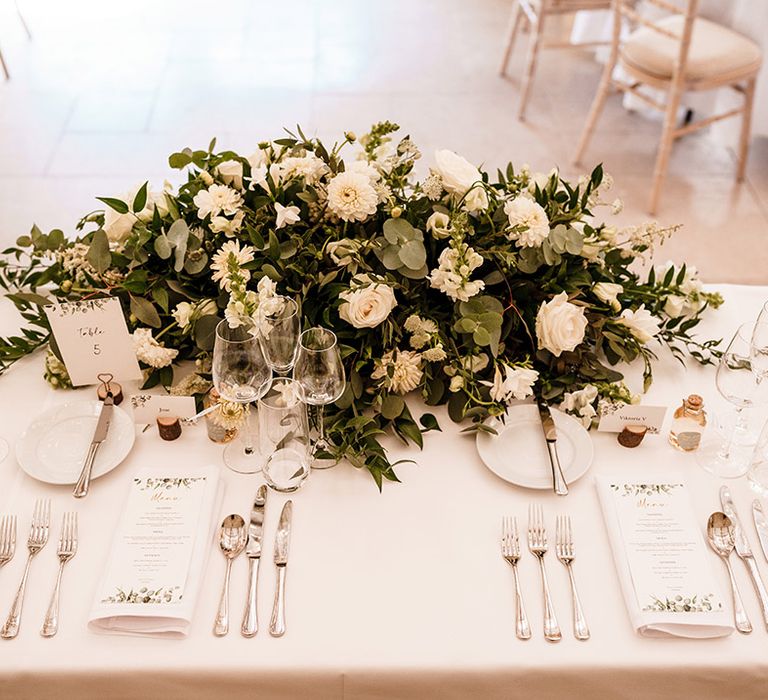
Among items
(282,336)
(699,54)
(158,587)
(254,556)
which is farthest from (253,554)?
(699,54)

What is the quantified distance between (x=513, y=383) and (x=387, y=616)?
17.3 inches

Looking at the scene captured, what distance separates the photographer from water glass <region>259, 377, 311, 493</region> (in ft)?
4.26

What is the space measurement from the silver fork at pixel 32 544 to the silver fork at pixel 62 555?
28 mm

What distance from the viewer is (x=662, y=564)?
1.29 m

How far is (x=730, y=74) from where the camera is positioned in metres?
3.23

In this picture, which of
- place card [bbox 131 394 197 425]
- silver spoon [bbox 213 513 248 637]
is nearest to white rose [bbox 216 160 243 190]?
place card [bbox 131 394 197 425]

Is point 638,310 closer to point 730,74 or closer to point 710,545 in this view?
point 710,545

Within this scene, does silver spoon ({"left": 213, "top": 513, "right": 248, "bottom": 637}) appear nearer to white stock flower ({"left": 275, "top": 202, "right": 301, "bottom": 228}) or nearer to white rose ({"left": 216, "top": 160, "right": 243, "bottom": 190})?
white stock flower ({"left": 275, "top": 202, "right": 301, "bottom": 228})

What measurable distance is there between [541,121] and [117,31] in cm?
247

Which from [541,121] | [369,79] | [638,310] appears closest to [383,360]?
[638,310]

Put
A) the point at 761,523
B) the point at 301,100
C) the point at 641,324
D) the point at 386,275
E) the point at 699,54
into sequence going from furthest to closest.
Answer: the point at 301,100
the point at 699,54
the point at 641,324
the point at 386,275
the point at 761,523

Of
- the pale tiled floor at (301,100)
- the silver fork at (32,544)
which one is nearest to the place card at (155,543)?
the silver fork at (32,544)

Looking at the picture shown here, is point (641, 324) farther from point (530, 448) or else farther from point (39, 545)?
point (39, 545)

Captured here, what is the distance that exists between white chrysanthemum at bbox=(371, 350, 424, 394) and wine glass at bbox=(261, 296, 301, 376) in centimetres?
16
